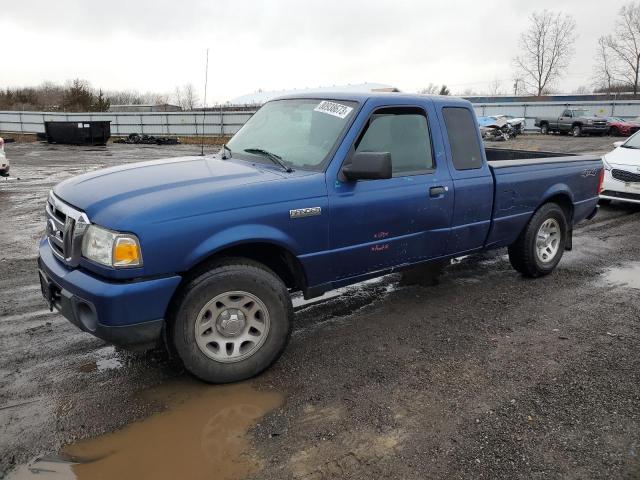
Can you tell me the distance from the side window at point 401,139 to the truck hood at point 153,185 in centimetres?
92

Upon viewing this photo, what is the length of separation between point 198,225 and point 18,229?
637 centimetres

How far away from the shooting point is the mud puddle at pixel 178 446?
267 cm

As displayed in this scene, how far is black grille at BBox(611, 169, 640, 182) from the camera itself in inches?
368

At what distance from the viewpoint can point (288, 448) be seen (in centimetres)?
286

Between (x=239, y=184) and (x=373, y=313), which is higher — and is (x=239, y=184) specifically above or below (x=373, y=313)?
above

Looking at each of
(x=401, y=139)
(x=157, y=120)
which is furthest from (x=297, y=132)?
(x=157, y=120)

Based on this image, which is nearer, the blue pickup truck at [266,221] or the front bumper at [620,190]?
the blue pickup truck at [266,221]

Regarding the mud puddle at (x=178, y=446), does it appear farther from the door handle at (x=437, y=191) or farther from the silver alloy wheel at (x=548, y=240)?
the silver alloy wheel at (x=548, y=240)

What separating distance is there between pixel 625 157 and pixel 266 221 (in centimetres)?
884

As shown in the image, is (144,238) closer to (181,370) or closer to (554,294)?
A: (181,370)

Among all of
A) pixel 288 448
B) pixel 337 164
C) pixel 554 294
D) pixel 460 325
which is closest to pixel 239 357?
pixel 288 448

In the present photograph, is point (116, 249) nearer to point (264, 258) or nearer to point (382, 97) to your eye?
point (264, 258)

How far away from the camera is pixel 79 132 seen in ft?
94.9

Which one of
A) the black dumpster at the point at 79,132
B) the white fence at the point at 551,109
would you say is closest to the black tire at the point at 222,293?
the black dumpster at the point at 79,132
